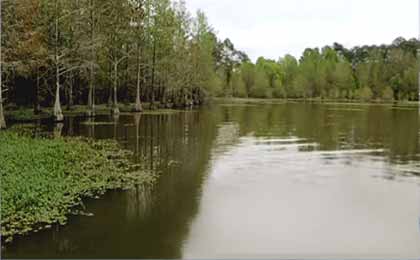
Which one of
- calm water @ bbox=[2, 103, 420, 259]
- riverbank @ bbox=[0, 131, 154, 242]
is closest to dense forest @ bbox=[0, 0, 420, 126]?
riverbank @ bbox=[0, 131, 154, 242]

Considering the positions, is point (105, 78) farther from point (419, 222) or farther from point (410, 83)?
point (410, 83)

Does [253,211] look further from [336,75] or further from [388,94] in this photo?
[336,75]

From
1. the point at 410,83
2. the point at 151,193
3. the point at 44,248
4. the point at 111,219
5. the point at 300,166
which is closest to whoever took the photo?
the point at 44,248

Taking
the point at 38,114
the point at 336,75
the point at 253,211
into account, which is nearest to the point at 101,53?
the point at 38,114

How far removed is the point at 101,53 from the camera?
36.3 meters

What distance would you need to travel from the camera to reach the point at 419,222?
840 cm

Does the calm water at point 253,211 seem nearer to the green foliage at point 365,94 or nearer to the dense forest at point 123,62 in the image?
the dense forest at point 123,62

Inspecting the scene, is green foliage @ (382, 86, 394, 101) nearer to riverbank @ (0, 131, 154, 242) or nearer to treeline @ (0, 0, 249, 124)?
treeline @ (0, 0, 249, 124)

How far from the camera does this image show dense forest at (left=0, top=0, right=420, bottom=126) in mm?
27159

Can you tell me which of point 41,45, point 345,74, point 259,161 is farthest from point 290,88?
point 259,161

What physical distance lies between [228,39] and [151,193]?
92996 mm

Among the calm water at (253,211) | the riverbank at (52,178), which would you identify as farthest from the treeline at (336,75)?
the riverbank at (52,178)

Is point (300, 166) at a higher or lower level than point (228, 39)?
lower

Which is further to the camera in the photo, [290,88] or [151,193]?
[290,88]
